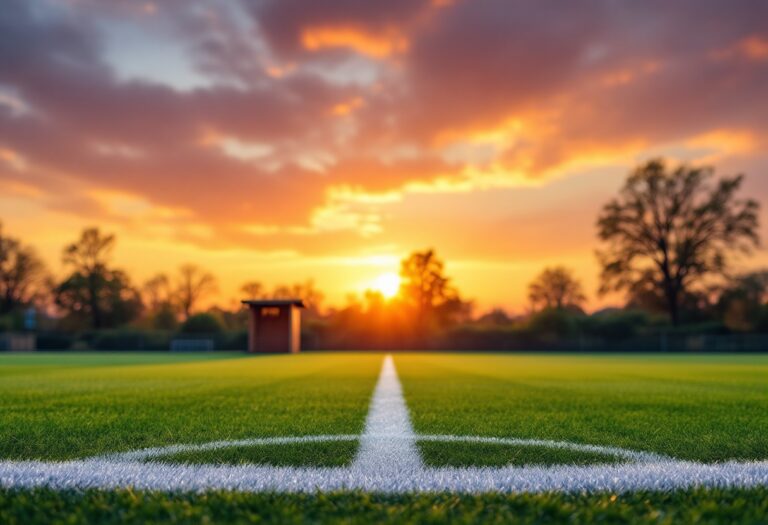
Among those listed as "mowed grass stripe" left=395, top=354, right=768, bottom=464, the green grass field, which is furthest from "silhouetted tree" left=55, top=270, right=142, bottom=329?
"mowed grass stripe" left=395, top=354, right=768, bottom=464

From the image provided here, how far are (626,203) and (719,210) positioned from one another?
18.9 feet

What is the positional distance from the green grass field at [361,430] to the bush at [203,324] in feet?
104

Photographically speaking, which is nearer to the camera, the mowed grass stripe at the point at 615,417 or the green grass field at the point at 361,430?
the green grass field at the point at 361,430

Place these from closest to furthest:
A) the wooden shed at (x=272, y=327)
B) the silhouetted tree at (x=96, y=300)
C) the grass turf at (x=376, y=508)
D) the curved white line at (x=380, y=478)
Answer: the grass turf at (x=376, y=508)
the curved white line at (x=380, y=478)
the wooden shed at (x=272, y=327)
the silhouetted tree at (x=96, y=300)

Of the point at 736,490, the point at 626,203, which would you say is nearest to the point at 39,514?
the point at 736,490

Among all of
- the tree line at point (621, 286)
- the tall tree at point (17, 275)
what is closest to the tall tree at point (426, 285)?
the tree line at point (621, 286)

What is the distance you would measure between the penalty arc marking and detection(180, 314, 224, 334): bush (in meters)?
37.1

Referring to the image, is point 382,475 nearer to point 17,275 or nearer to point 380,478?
point 380,478

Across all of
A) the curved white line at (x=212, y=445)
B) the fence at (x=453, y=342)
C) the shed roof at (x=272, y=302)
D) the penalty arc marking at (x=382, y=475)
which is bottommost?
the fence at (x=453, y=342)

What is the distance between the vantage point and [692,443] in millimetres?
3295

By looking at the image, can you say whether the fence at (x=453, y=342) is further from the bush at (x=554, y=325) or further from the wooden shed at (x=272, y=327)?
the wooden shed at (x=272, y=327)

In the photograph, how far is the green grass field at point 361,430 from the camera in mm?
1671

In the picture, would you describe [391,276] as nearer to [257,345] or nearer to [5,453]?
[257,345]

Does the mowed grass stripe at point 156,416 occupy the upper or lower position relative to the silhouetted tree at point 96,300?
lower
